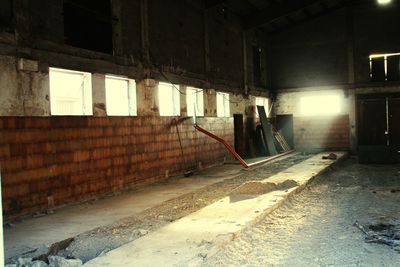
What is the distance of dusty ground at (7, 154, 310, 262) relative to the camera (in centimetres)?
486

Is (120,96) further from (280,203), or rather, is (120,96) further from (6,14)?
(280,203)

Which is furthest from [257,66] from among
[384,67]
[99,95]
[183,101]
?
[99,95]

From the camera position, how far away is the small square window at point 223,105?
14.8m

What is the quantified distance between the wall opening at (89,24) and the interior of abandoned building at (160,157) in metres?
0.04

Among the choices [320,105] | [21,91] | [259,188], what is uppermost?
[320,105]

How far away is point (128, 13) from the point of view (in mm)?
9578

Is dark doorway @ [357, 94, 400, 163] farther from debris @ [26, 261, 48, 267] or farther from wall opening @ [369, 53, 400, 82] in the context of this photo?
debris @ [26, 261, 48, 267]

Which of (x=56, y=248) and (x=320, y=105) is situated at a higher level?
(x=320, y=105)

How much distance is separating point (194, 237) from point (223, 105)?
10669mm

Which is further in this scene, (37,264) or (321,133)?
(321,133)

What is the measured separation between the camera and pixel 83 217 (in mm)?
6492

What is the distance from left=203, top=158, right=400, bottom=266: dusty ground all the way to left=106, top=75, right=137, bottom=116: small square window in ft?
14.3

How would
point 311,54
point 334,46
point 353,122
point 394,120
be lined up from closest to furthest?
1. point 394,120
2. point 353,122
3. point 334,46
4. point 311,54

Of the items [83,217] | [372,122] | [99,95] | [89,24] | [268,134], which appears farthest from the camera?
[372,122]
